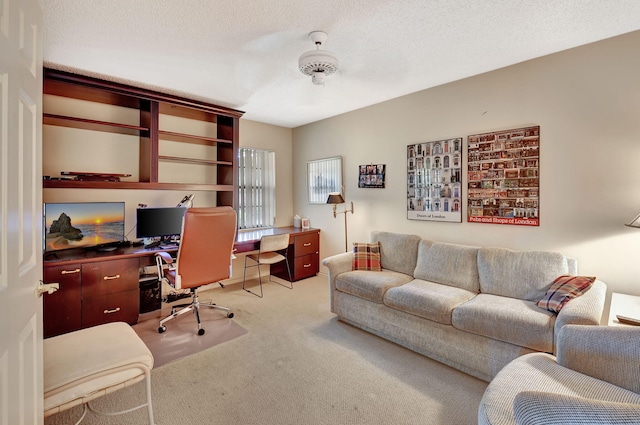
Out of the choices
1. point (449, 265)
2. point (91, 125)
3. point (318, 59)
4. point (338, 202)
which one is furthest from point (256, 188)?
point (449, 265)

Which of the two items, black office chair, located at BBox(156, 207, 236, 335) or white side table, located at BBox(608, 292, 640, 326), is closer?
white side table, located at BBox(608, 292, 640, 326)

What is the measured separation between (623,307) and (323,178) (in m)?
3.50

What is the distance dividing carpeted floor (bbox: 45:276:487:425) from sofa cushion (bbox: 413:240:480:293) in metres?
0.75

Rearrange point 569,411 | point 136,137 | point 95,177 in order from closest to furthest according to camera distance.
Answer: point 569,411
point 95,177
point 136,137

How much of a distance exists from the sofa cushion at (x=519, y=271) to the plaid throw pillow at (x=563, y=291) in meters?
0.11

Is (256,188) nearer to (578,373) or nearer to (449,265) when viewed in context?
(449,265)

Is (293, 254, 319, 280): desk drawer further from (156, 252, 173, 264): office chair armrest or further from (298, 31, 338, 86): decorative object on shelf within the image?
(298, 31, 338, 86): decorative object on shelf

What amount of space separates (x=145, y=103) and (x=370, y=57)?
8.05ft

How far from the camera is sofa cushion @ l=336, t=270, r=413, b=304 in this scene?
268 cm

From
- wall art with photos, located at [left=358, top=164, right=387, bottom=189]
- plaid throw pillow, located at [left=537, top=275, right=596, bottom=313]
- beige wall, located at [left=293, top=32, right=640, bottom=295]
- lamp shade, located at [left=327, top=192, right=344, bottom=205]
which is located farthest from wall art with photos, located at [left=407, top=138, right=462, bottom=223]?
plaid throw pillow, located at [left=537, top=275, right=596, bottom=313]

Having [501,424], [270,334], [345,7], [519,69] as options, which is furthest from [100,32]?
[519,69]

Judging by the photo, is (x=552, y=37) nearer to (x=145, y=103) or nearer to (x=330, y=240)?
(x=330, y=240)

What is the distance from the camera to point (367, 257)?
3.27m

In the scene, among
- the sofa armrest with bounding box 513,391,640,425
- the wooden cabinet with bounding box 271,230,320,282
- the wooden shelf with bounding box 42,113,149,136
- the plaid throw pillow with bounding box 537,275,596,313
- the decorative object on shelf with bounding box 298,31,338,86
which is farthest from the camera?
the wooden cabinet with bounding box 271,230,320,282
